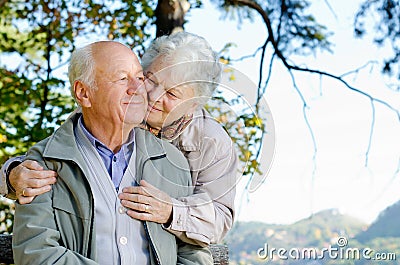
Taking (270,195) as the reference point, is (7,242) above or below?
below

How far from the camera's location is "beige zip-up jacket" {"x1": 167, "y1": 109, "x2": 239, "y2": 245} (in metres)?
1.90

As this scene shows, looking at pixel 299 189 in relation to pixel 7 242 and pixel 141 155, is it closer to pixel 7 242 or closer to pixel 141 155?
pixel 7 242

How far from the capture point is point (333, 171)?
6168 mm

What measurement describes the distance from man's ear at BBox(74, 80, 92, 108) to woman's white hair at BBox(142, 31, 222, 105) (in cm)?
22

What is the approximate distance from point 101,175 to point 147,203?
0.15 metres

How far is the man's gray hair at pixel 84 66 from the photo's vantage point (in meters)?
1.89

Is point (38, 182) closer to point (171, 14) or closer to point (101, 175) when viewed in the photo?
point (101, 175)

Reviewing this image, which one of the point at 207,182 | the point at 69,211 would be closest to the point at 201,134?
the point at 207,182

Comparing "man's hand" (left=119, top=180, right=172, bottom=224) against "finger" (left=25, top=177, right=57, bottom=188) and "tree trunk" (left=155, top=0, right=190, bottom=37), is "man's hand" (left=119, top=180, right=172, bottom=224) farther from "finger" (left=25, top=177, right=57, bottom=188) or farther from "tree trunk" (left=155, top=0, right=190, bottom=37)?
"tree trunk" (left=155, top=0, right=190, bottom=37)

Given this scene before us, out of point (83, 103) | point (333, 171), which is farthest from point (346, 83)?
point (83, 103)

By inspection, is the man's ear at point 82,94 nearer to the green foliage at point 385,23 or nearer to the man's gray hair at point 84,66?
the man's gray hair at point 84,66

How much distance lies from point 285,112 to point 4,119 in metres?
2.07


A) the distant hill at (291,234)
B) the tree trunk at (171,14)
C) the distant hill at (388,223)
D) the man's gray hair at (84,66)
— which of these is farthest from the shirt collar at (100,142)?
the distant hill at (388,223)

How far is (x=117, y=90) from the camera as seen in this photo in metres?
1.86
